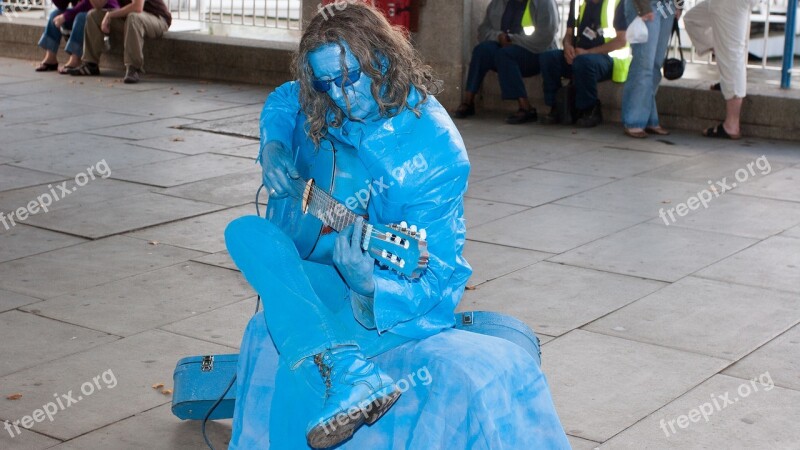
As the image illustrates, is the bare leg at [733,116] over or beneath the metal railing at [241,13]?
beneath

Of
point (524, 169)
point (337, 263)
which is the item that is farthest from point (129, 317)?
point (524, 169)

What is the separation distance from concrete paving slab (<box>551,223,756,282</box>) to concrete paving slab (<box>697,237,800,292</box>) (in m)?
0.09

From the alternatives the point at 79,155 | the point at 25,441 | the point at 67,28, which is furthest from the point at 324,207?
the point at 67,28

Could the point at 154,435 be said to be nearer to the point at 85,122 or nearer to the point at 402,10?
the point at 85,122

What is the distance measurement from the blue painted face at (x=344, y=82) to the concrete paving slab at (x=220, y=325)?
207cm

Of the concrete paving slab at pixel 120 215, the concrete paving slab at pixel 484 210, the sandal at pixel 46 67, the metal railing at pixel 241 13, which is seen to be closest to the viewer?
the concrete paving slab at pixel 120 215

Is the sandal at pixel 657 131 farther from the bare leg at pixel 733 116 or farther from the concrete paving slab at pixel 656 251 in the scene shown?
the concrete paving slab at pixel 656 251

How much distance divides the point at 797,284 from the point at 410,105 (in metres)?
3.52

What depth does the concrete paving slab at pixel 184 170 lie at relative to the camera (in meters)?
8.68

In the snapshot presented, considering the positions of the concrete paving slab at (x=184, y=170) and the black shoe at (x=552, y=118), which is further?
the black shoe at (x=552, y=118)

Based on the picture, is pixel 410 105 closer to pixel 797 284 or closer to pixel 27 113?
pixel 797 284

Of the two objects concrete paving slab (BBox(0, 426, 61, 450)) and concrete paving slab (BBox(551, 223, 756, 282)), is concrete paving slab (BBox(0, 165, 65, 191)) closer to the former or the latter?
concrete paving slab (BBox(551, 223, 756, 282))

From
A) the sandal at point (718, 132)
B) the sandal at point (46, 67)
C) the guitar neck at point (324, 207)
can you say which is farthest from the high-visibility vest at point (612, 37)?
the guitar neck at point (324, 207)

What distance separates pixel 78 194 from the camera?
26.9 ft
